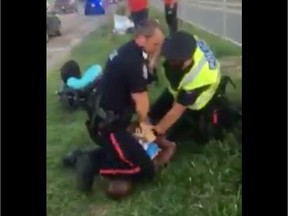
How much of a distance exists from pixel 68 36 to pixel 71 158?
0.29 m

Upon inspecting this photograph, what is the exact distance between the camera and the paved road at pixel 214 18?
1899 mm

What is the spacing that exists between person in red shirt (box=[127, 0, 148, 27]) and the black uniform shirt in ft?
0.17

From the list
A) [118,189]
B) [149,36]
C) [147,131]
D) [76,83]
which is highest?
[149,36]

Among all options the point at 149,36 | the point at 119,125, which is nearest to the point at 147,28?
the point at 149,36

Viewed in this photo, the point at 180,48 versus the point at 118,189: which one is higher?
the point at 180,48

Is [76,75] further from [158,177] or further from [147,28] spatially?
[158,177]

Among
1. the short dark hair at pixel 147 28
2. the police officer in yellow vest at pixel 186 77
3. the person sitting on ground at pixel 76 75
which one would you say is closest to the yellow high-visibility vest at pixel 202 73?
the police officer in yellow vest at pixel 186 77

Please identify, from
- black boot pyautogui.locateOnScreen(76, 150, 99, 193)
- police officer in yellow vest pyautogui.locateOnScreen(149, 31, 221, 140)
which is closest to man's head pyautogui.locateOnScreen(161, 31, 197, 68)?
police officer in yellow vest pyautogui.locateOnScreen(149, 31, 221, 140)

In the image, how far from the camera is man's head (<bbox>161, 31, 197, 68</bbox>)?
190 centimetres

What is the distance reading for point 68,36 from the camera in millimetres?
1917

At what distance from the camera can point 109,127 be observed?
1917mm
